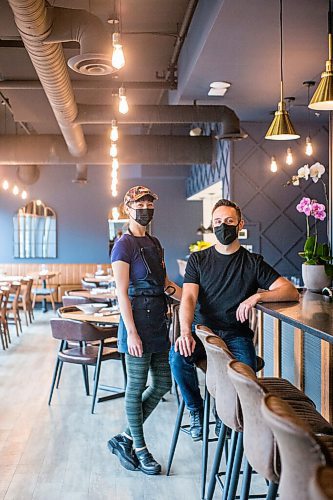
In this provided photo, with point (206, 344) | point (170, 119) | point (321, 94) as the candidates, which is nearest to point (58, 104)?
point (170, 119)

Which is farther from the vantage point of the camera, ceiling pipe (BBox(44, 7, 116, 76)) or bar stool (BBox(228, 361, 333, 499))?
ceiling pipe (BBox(44, 7, 116, 76))

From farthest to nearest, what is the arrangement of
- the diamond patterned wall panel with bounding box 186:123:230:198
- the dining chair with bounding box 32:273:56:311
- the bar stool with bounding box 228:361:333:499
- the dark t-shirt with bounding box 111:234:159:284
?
the dining chair with bounding box 32:273:56:311 < the diamond patterned wall panel with bounding box 186:123:230:198 < the dark t-shirt with bounding box 111:234:159:284 < the bar stool with bounding box 228:361:333:499

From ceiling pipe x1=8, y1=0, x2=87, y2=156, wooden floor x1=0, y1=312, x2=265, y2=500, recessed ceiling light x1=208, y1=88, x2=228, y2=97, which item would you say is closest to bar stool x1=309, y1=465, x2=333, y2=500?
wooden floor x1=0, y1=312, x2=265, y2=500

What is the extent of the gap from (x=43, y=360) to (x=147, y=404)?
401 centimetres

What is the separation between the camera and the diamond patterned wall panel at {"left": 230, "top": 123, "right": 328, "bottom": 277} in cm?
891

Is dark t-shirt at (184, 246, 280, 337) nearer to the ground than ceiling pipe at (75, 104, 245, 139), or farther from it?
nearer to the ground

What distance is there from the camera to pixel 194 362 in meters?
3.85

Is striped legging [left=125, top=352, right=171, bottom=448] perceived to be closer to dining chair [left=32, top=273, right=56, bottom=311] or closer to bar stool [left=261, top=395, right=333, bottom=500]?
bar stool [left=261, top=395, right=333, bottom=500]

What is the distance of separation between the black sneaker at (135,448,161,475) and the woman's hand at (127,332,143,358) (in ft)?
2.25

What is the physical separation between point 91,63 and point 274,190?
4.79m

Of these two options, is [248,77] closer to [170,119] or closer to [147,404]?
[170,119]

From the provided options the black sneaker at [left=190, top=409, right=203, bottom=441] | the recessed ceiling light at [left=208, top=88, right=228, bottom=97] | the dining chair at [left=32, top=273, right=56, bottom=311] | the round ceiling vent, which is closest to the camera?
the black sneaker at [left=190, top=409, right=203, bottom=441]

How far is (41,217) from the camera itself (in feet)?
48.4

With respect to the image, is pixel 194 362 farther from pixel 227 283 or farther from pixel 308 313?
pixel 308 313
